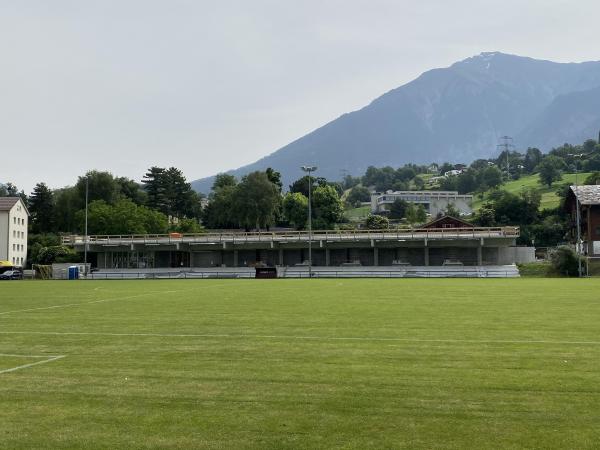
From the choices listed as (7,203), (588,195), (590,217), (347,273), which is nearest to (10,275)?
(7,203)

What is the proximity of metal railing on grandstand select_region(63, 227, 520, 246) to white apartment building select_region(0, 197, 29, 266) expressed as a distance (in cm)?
1584

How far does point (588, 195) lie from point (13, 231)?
8437 cm

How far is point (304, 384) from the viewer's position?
903 centimetres

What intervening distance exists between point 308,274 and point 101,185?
57519 millimetres

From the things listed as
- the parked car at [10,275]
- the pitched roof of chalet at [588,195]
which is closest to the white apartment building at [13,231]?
the parked car at [10,275]

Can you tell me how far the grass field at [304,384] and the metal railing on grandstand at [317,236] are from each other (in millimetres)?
54261

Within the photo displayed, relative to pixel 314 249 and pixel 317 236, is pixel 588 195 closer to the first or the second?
pixel 317 236

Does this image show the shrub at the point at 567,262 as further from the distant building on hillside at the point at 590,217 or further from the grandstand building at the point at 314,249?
the distant building on hillside at the point at 590,217

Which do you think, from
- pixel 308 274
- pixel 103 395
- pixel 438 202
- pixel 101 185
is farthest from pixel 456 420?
pixel 438 202

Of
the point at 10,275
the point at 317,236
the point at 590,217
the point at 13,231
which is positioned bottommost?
the point at 10,275

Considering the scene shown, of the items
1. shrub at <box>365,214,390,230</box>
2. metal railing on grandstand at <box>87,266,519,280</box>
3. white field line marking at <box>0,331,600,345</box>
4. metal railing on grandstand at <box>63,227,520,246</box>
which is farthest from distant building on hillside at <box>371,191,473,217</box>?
white field line marking at <box>0,331,600,345</box>

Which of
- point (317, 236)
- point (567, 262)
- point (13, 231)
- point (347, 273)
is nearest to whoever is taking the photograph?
point (567, 262)

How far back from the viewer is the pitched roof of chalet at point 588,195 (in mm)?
73438

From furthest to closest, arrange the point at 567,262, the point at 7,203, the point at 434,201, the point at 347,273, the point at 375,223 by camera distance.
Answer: the point at 434,201 → the point at 375,223 → the point at 7,203 → the point at 347,273 → the point at 567,262
